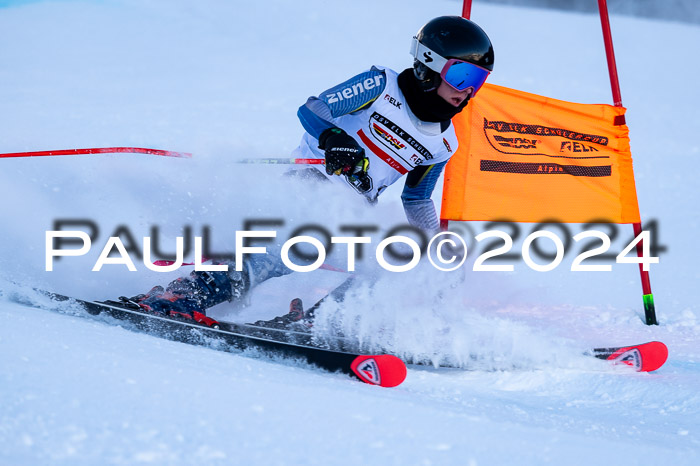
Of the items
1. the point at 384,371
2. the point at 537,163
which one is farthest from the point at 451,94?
the point at 384,371

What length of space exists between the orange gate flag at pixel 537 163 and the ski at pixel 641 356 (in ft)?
3.56

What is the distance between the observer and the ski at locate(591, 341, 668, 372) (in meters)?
2.85

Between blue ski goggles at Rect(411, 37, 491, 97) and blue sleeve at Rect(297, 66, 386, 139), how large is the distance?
0.22 meters

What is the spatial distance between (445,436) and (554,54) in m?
10.8

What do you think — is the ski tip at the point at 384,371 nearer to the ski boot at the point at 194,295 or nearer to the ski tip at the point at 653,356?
the ski boot at the point at 194,295

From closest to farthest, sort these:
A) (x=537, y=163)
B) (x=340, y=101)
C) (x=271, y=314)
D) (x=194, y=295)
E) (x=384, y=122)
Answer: (x=194, y=295)
(x=340, y=101)
(x=384, y=122)
(x=271, y=314)
(x=537, y=163)

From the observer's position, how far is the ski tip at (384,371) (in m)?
2.33

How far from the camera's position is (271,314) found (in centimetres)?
327

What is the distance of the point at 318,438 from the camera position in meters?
1.59

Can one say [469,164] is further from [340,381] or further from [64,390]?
[64,390]

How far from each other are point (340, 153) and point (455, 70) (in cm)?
60

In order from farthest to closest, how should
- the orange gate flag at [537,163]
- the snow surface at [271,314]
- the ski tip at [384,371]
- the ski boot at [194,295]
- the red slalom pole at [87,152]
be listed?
the orange gate flag at [537,163], the red slalom pole at [87,152], the ski boot at [194,295], the ski tip at [384,371], the snow surface at [271,314]

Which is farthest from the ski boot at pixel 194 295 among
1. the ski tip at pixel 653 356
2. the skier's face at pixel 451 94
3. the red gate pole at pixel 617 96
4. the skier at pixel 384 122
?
the red gate pole at pixel 617 96

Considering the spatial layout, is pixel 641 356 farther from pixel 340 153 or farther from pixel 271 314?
pixel 271 314
